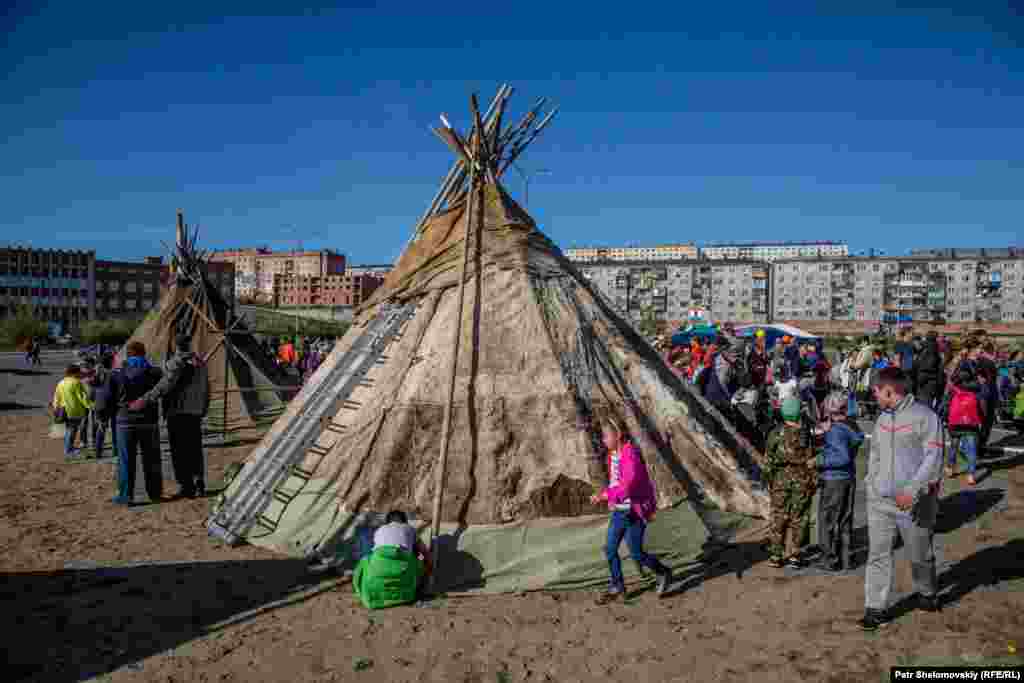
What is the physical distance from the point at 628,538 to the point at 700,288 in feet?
319

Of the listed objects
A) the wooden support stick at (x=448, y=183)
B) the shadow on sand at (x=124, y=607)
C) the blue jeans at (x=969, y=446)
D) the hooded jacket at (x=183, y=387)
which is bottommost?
the shadow on sand at (x=124, y=607)

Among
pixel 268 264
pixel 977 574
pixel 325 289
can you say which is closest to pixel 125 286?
pixel 325 289

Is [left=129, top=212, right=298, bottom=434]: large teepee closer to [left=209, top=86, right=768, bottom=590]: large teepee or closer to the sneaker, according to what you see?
[left=209, top=86, right=768, bottom=590]: large teepee

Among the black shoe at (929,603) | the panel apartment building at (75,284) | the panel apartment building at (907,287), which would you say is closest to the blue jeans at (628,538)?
the black shoe at (929,603)

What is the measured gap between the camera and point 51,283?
87.6 meters

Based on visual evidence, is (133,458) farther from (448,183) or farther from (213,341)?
(213,341)

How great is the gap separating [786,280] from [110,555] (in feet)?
330

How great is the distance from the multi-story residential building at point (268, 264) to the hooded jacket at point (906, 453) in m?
136

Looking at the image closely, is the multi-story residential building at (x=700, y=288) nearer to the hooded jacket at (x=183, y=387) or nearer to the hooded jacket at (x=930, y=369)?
the hooded jacket at (x=930, y=369)

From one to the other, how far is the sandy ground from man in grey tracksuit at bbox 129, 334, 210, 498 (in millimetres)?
2051

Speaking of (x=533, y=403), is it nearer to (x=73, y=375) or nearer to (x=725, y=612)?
(x=725, y=612)

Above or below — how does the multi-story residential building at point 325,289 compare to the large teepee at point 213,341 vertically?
above

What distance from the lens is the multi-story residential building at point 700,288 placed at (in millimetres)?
97000

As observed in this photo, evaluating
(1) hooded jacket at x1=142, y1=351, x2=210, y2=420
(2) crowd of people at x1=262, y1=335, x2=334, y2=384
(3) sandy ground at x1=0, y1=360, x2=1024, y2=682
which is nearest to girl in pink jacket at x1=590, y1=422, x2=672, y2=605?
(3) sandy ground at x1=0, y1=360, x2=1024, y2=682
